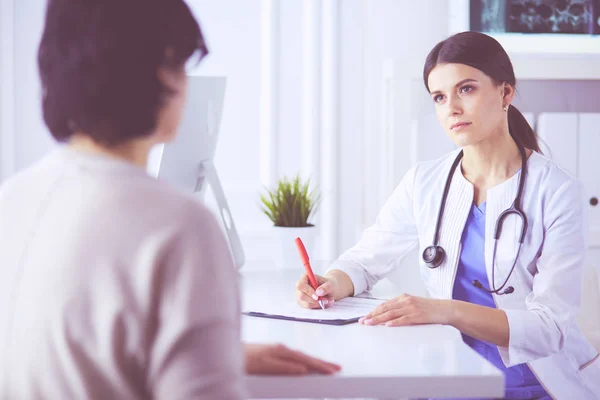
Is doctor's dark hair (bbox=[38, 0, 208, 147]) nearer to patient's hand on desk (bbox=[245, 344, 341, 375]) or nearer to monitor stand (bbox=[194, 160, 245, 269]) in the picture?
patient's hand on desk (bbox=[245, 344, 341, 375])

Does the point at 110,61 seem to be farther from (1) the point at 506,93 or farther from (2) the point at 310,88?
(2) the point at 310,88

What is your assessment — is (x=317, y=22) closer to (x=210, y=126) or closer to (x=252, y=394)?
(x=210, y=126)

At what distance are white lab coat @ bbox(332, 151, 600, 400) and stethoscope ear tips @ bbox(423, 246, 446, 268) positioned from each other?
2cm

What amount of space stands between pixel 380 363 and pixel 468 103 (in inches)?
33.3

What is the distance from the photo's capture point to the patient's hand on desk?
3.02 feet

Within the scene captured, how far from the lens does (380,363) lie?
0.99m

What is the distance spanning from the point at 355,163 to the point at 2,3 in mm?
1374

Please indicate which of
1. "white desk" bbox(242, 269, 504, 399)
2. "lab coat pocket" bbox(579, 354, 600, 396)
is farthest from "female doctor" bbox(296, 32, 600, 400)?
"white desk" bbox(242, 269, 504, 399)

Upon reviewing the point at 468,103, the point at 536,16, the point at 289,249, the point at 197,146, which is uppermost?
the point at 536,16

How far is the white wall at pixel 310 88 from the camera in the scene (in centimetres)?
257

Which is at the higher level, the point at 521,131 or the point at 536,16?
the point at 536,16

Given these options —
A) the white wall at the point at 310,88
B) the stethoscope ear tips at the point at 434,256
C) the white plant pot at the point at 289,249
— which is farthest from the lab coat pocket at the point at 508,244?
the white wall at the point at 310,88

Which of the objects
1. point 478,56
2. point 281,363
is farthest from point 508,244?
point 281,363

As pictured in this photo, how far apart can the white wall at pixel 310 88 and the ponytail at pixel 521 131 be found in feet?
2.96
